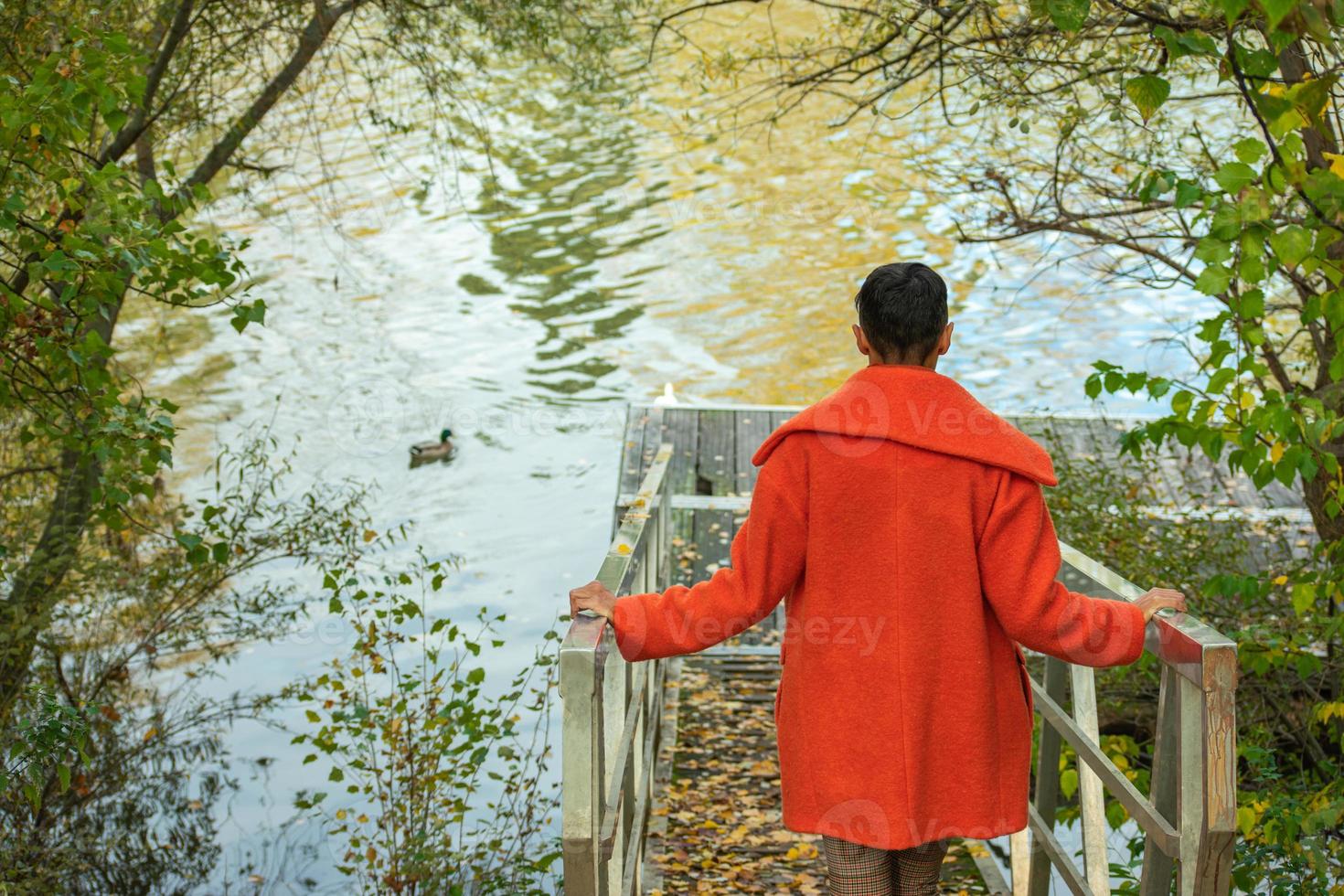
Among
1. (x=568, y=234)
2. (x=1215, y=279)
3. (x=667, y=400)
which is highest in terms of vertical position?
(x=568, y=234)

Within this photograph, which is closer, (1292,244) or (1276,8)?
(1276,8)

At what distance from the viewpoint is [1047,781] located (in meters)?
3.34

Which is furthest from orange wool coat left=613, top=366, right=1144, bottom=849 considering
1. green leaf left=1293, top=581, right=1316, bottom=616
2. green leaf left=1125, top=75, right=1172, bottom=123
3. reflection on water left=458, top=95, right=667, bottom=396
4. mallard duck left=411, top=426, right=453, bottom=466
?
reflection on water left=458, top=95, right=667, bottom=396

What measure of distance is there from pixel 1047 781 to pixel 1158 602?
3.86ft

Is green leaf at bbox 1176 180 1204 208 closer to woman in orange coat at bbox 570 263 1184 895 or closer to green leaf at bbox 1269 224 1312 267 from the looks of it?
green leaf at bbox 1269 224 1312 267

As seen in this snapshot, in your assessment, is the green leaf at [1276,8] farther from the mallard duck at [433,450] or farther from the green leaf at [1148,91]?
the mallard duck at [433,450]

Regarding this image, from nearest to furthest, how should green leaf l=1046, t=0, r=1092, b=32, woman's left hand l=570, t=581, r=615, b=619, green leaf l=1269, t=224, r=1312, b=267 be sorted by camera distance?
1. woman's left hand l=570, t=581, r=615, b=619
2. green leaf l=1046, t=0, r=1092, b=32
3. green leaf l=1269, t=224, r=1312, b=267

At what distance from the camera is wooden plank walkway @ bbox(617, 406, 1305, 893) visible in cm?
456

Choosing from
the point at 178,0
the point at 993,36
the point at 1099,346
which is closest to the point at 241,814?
the point at 178,0

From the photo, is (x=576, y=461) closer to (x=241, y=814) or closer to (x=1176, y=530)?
(x=241, y=814)

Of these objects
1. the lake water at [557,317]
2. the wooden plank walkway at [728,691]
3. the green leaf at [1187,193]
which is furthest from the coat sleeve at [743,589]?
the lake water at [557,317]

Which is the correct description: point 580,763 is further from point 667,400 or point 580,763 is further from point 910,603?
point 667,400

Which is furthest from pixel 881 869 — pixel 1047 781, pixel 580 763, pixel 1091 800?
pixel 1047 781

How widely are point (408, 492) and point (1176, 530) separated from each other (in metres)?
9.83
